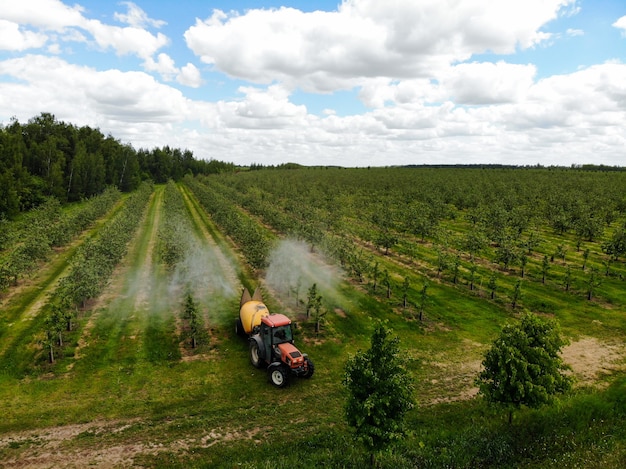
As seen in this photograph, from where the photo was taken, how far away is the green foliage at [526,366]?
15419 millimetres

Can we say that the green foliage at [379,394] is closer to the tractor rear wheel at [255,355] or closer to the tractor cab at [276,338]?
the tractor cab at [276,338]

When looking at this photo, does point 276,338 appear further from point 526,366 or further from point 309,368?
point 526,366

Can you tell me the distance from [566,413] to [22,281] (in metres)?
43.2

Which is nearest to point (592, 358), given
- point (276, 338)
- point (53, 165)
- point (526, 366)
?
point (526, 366)

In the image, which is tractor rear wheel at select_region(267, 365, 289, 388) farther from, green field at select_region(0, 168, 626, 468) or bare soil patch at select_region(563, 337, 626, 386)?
bare soil patch at select_region(563, 337, 626, 386)

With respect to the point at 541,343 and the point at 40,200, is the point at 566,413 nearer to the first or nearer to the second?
the point at 541,343

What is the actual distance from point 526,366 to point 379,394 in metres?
5.94

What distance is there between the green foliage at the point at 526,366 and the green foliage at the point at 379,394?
13.9 feet

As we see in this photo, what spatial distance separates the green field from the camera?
16.1 m

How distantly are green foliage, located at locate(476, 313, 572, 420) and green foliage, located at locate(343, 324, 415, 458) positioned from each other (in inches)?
166

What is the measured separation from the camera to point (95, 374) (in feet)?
73.4

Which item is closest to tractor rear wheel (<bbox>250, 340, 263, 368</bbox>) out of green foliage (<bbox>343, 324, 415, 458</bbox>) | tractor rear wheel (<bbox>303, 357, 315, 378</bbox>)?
tractor rear wheel (<bbox>303, 357, 315, 378</bbox>)

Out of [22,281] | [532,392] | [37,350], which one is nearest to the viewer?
[532,392]

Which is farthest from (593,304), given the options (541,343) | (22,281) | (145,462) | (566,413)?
(22,281)
